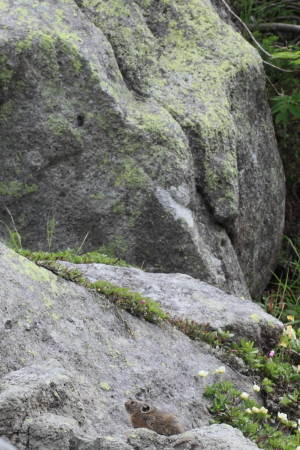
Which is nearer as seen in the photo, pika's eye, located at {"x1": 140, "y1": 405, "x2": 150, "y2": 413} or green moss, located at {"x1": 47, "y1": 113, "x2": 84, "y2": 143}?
pika's eye, located at {"x1": 140, "y1": 405, "x2": 150, "y2": 413}

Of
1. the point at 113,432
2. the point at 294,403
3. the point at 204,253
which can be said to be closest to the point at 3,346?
the point at 113,432

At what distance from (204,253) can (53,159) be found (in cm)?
165

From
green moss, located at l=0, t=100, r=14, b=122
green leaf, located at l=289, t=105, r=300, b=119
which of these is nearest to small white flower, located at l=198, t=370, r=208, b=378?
green moss, located at l=0, t=100, r=14, b=122

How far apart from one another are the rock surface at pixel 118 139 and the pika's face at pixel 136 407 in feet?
8.93

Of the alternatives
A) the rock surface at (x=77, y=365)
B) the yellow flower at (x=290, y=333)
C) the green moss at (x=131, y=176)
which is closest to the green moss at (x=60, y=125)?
the green moss at (x=131, y=176)

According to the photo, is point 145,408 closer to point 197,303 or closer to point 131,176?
point 197,303

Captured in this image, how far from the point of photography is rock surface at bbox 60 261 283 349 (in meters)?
4.60

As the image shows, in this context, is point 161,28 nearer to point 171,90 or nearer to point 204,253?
point 171,90

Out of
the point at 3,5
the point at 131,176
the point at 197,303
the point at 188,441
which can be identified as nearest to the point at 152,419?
the point at 188,441

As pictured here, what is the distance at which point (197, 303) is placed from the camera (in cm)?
474

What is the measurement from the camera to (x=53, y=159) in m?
5.59

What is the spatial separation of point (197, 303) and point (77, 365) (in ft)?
5.39

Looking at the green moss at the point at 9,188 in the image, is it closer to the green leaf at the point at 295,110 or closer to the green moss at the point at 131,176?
the green moss at the point at 131,176

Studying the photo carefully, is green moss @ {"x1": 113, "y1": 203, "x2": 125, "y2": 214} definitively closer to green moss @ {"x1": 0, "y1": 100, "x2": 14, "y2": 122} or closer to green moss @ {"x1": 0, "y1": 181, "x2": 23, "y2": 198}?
green moss @ {"x1": 0, "y1": 181, "x2": 23, "y2": 198}
